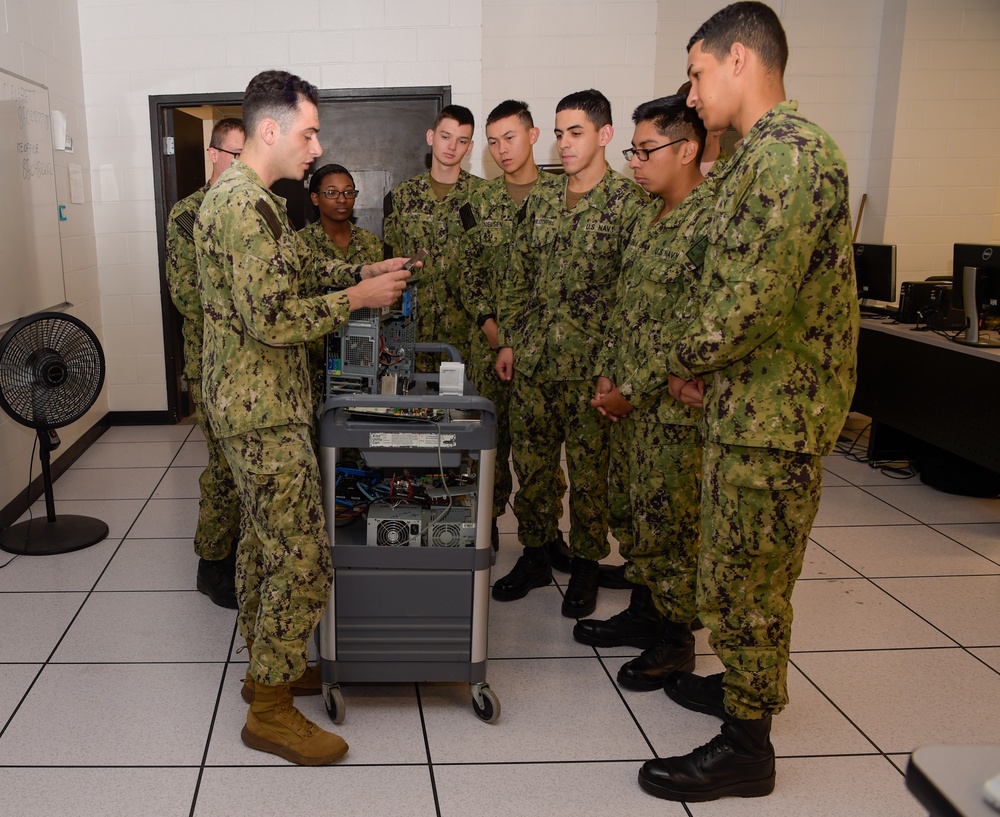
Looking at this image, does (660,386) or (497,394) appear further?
(497,394)

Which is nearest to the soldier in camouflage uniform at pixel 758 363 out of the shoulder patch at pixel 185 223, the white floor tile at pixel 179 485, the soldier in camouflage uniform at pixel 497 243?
the soldier in camouflage uniform at pixel 497 243

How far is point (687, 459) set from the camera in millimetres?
2572

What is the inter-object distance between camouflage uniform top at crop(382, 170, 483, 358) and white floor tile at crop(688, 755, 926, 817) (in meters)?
2.32

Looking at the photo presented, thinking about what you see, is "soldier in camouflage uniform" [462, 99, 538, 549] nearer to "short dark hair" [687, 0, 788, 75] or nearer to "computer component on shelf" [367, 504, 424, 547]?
"computer component on shelf" [367, 504, 424, 547]

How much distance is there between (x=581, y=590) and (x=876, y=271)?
3.29 meters

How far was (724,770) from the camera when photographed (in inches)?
85.8

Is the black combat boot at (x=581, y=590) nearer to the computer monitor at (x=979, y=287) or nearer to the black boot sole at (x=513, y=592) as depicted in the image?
the black boot sole at (x=513, y=592)

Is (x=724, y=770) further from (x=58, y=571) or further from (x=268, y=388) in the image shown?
(x=58, y=571)

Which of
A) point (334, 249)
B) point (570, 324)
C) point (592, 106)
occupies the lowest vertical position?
point (570, 324)

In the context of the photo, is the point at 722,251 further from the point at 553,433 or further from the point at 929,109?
the point at 929,109

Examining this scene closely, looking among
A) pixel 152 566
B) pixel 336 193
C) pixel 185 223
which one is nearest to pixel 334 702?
pixel 152 566

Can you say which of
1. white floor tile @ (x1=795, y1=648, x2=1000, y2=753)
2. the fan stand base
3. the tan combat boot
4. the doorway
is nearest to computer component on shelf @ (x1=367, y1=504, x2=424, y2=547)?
the tan combat boot

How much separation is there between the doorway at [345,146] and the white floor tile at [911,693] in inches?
151

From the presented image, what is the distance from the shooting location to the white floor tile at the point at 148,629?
9.25 ft
